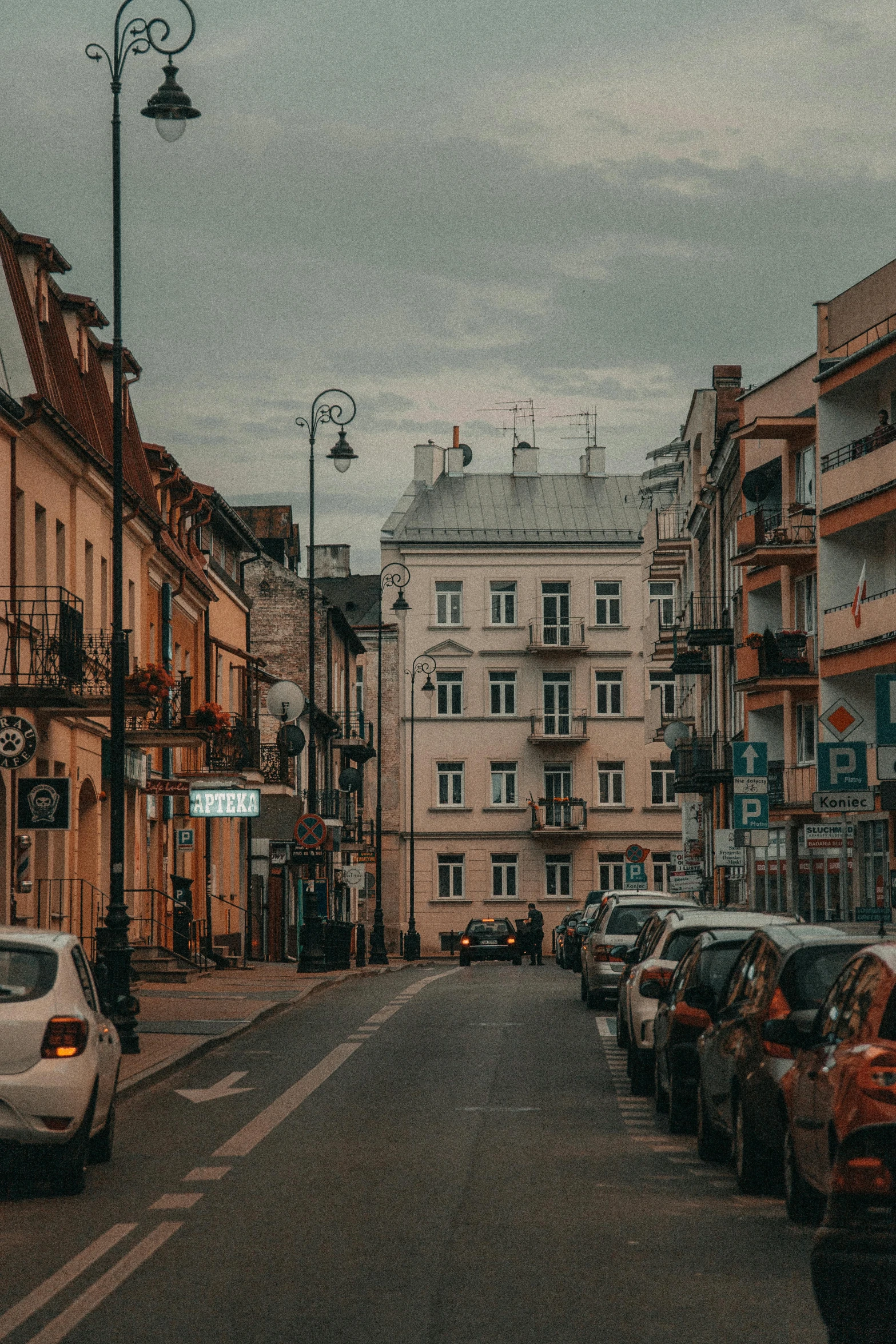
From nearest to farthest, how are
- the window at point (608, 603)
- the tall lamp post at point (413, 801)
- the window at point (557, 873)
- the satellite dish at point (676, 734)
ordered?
the satellite dish at point (676, 734)
the tall lamp post at point (413, 801)
the window at point (557, 873)
the window at point (608, 603)

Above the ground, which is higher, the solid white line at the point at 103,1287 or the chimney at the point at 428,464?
the chimney at the point at 428,464

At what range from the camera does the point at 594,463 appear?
85812mm

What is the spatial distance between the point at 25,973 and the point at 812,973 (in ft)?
14.4

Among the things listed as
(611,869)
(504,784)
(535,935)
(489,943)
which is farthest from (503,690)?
(489,943)

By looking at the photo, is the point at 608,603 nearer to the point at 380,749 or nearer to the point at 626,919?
the point at 380,749

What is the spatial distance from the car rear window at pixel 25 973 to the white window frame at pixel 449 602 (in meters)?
68.9

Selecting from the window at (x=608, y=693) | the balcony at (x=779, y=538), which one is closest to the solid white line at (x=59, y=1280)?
the balcony at (x=779, y=538)

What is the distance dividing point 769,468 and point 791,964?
38.4 metres

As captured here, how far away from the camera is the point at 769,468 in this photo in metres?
48.9

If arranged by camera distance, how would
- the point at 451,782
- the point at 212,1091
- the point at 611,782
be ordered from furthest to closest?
the point at 611,782 → the point at 451,782 → the point at 212,1091

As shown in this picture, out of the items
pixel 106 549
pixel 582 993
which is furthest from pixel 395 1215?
pixel 106 549

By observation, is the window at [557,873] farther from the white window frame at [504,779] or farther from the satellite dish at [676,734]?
the satellite dish at [676,734]

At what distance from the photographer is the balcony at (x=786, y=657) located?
4459 cm

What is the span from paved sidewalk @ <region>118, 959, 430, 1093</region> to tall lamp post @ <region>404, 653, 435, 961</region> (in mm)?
24832
